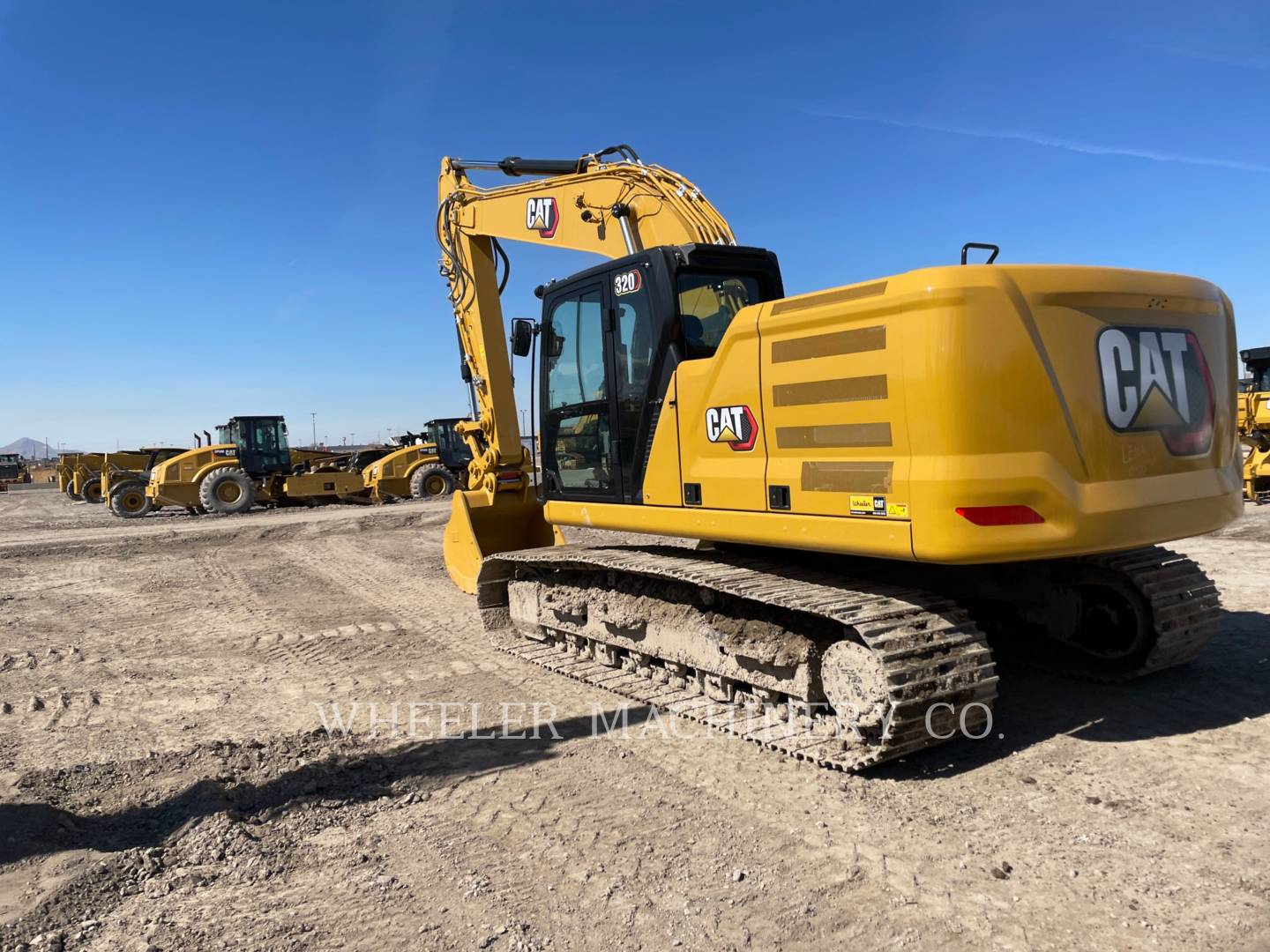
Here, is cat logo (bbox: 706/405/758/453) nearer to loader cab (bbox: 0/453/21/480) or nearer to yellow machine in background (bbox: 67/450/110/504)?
yellow machine in background (bbox: 67/450/110/504)

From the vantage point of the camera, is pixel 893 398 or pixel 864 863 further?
pixel 893 398

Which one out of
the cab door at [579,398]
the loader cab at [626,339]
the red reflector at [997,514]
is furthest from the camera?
the cab door at [579,398]

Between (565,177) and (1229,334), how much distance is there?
4949mm

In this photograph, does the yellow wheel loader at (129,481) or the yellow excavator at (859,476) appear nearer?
the yellow excavator at (859,476)

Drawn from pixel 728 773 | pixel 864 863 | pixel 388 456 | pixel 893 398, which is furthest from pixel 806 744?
pixel 388 456

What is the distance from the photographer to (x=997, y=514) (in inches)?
146

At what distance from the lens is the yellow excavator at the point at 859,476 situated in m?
3.76

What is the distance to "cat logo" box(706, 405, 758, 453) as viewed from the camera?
466cm

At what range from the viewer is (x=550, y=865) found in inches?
133

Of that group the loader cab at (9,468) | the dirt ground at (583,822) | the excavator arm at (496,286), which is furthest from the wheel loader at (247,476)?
the loader cab at (9,468)

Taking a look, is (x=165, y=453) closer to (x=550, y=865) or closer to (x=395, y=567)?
(x=395, y=567)

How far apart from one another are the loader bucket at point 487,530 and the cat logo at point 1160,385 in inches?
204

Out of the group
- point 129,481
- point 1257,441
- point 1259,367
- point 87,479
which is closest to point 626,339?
point 1257,441

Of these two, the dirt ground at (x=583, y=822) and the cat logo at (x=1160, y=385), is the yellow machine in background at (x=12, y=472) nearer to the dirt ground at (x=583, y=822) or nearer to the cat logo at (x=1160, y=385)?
the dirt ground at (x=583, y=822)
